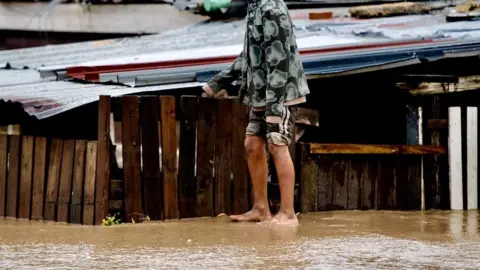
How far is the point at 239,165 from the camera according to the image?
322 inches

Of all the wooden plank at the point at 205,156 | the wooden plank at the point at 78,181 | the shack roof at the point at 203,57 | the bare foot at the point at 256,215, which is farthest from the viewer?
the shack roof at the point at 203,57

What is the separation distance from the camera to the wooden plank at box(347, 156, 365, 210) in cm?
875

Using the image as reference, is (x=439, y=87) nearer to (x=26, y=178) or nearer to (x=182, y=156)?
(x=182, y=156)

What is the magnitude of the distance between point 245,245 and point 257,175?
4.15 feet

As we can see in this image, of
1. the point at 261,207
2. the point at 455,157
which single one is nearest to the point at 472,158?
the point at 455,157

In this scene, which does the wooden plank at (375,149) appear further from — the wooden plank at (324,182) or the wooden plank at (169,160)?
the wooden plank at (169,160)

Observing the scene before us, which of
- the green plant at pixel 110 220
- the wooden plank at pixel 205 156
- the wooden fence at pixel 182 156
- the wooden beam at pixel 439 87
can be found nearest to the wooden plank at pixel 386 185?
the wooden beam at pixel 439 87

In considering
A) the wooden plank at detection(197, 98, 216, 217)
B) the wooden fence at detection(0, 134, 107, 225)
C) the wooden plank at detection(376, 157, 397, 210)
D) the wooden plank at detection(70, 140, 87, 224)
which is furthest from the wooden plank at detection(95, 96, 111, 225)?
the wooden plank at detection(376, 157, 397, 210)

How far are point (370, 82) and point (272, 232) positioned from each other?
10.6ft

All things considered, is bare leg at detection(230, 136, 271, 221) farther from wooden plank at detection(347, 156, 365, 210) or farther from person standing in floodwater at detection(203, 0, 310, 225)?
wooden plank at detection(347, 156, 365, 210)

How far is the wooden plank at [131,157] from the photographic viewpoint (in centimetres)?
774

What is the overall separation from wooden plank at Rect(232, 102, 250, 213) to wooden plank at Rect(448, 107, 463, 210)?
2054 millimetres

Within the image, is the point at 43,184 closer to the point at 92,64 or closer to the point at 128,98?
the point at 128,98

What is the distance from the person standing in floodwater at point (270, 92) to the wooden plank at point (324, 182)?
1.19 m
